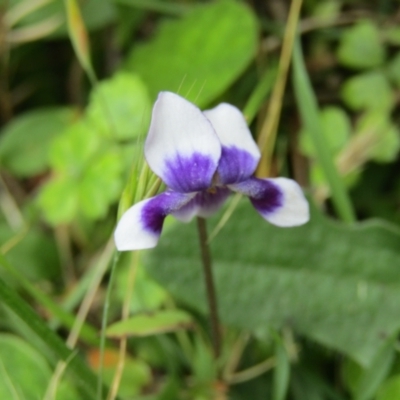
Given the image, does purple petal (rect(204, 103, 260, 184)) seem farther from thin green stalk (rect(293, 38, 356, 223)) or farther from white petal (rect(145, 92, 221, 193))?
thin green stalk (rect(293, 38, 356, 223))

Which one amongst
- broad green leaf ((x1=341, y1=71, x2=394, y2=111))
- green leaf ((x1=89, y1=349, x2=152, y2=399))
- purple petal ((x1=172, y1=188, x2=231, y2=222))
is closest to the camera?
purple petal ((x1=172, y1=188, x2=231, y2=222))

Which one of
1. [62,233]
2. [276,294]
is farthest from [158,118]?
[62,233]

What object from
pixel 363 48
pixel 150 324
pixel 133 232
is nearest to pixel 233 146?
pixel 133 232

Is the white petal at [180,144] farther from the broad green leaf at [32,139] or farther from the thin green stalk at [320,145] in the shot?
the broad green leaf at [32,139]

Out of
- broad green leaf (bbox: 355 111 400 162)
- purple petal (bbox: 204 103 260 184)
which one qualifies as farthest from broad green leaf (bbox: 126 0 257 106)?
purple petal (bbox: 204 103 260 184)

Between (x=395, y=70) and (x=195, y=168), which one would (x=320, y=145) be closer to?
(x=395, y=70)

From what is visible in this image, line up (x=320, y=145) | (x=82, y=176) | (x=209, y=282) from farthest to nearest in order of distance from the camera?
(x=82, y=176), (x=320, y=145), (x=209, y=282)

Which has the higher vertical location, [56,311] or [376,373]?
[56,311]

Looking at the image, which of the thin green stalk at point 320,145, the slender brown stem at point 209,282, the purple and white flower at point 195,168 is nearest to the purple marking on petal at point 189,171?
the purple and white flower at point 195,168
